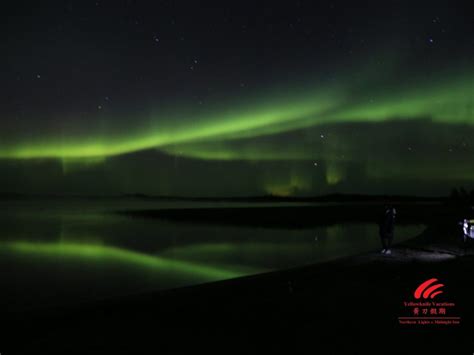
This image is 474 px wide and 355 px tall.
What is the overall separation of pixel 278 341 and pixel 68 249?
2896cm

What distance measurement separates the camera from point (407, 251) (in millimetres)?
18203

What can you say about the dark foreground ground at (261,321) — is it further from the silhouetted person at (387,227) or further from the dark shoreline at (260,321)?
the silhouetted person at (387,227)

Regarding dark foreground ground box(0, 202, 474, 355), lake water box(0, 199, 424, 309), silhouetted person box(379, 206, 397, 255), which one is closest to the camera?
dark foreground ground box(0, 202, 474, 355)

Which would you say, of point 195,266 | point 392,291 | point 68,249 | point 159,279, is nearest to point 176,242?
point 68,249

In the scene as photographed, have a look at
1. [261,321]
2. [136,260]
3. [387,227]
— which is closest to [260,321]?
[261,321]

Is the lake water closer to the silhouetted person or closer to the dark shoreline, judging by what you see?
the silhouetted person

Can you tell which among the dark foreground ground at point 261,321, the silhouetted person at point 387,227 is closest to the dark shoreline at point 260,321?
the dark foreground ground at point 261,321

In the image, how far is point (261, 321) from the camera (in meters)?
8.47

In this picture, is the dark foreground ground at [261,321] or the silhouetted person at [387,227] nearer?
the dark foreground ground at [261,321]

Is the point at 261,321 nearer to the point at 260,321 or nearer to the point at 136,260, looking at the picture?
the point at 260,321

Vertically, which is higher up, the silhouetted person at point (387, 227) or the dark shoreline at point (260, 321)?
the silhouetted person at point (387, 227)

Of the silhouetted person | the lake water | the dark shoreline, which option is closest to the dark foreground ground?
the dark shoreline

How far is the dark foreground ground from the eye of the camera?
281 inches

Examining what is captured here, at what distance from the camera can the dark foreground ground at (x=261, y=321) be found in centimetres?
714
